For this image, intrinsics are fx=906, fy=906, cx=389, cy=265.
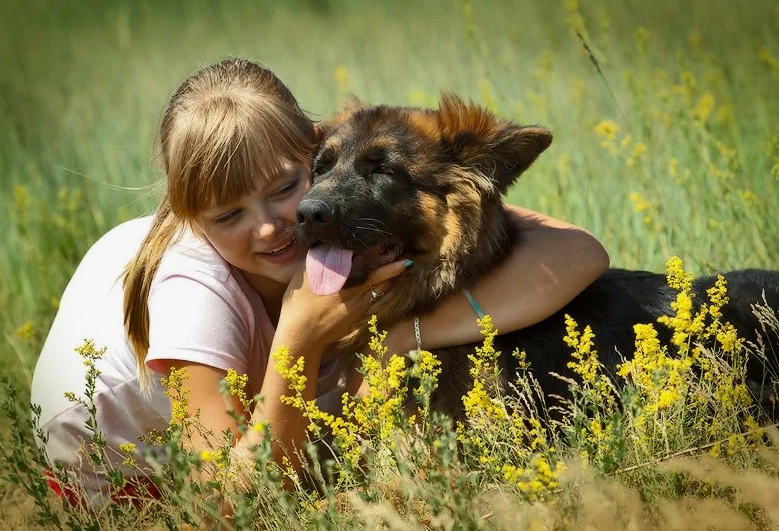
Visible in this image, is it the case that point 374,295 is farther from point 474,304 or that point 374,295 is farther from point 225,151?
point 225,151

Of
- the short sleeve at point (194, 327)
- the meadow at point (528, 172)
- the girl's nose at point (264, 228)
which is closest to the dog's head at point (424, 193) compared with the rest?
the girl's nose at point (264, 228)

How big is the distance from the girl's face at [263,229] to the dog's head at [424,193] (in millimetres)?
196

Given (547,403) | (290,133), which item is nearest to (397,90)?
(290,133)

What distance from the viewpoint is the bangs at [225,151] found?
156 inches

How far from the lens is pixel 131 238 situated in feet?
15.9

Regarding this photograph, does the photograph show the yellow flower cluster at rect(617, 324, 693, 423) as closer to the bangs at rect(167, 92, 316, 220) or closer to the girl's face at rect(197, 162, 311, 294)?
the girl's face at rect(197, 162, 311, 294)

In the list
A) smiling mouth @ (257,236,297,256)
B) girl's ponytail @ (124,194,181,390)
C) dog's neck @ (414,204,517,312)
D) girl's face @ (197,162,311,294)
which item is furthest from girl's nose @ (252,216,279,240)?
dog's neck @ (414,204,517,312)

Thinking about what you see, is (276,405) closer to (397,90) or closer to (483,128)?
(483,128)

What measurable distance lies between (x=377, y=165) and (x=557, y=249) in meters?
0.89

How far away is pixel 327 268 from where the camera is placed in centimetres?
384

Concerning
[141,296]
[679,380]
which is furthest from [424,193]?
[679,380]

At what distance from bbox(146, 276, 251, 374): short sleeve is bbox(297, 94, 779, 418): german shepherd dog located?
16.2 inches

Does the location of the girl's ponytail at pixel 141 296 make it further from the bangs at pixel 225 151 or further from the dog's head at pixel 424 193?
the dog's head at pixel 424 193

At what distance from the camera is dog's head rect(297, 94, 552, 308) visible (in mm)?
3848
